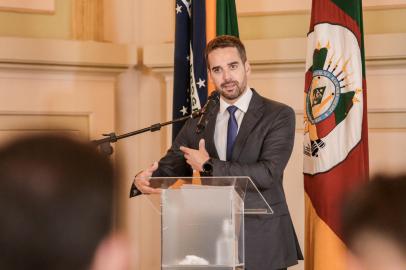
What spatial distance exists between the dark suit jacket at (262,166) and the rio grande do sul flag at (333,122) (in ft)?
2.96

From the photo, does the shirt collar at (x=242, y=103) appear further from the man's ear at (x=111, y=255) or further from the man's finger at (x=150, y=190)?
the man's ear at (x=111, y=255)

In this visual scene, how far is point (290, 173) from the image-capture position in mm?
5168

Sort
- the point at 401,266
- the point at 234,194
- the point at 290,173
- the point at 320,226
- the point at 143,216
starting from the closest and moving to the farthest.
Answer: the point at 401,266, the point at 234,194, the point at 320,226, the point at 290,173, the point at 143,216

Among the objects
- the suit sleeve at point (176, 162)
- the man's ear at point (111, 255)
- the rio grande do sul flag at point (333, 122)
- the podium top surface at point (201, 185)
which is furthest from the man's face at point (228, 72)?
the man's ear at point (111, 255)

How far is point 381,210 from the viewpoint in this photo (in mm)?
956

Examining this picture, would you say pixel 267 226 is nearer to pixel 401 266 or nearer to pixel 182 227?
pixel 182 227

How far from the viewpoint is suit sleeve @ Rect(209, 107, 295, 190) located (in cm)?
323

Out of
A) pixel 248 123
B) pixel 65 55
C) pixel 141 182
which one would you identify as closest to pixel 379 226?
pixel 141 182

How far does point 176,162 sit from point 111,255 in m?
2.52

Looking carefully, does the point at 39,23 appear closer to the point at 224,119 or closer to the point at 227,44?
the point at 227,44

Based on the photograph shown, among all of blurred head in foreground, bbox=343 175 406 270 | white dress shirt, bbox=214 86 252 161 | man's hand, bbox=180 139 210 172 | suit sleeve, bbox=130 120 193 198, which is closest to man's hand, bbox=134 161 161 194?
man's hand, bbox=180 139 210 172

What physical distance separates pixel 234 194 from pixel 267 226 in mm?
783

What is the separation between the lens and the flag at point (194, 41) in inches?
182

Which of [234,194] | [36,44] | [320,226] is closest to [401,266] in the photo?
[234,194]
